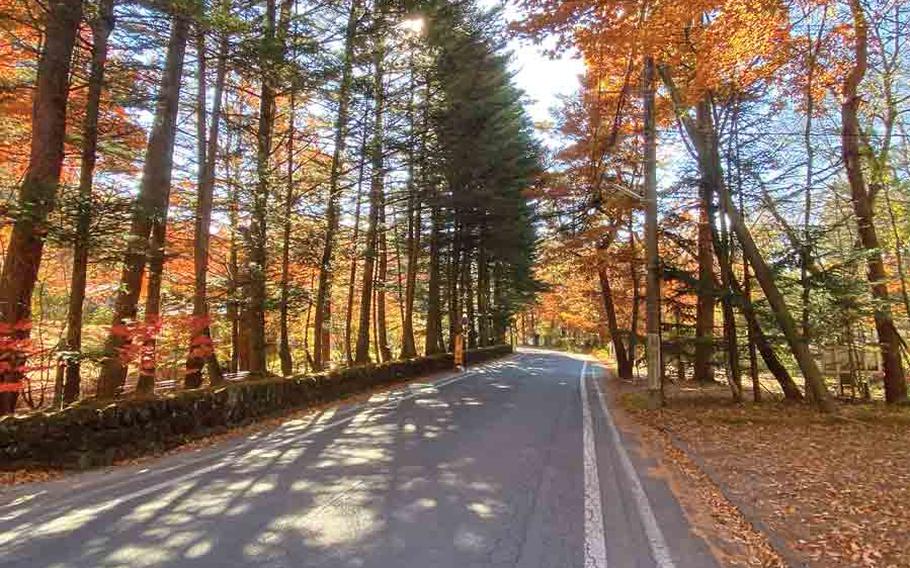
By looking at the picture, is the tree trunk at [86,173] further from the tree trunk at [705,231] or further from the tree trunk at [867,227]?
the tree trunk at [867,227]

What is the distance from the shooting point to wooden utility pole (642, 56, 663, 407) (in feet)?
42.2

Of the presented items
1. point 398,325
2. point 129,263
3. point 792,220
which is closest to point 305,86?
point 129,263

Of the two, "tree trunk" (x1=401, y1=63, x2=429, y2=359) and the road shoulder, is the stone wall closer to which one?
the road shoulder

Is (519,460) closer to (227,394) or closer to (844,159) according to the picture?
(227,394)

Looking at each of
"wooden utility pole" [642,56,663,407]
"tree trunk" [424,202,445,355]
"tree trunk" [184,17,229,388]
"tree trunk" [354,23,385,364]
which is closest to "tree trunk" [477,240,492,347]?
"tree trunk" [424,202,445,355]

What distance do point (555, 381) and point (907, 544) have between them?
15960 millimetres

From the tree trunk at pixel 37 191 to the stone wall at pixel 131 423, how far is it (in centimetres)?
120

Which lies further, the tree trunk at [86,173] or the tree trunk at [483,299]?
the tree trunk at [483,299]

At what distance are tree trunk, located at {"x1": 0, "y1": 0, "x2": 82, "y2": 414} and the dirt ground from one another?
345 inches

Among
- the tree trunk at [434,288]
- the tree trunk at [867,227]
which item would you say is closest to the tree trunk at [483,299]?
the tree trunk at [434,288]

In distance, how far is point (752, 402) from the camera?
46.6ft

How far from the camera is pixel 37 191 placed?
7418mm

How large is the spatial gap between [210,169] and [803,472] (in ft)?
40.6

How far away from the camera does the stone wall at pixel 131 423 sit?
625 centimetres
